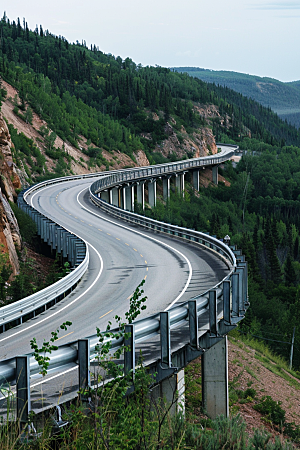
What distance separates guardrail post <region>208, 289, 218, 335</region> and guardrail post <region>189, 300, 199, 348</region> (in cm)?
109

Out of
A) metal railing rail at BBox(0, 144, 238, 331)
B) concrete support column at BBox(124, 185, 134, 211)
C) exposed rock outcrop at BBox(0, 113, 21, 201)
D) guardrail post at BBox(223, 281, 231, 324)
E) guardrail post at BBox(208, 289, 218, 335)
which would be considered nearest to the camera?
guardrail post at BBox(208, 289, 218, 335)

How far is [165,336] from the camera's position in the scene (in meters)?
8.77

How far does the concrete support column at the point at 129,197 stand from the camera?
70.1 metres

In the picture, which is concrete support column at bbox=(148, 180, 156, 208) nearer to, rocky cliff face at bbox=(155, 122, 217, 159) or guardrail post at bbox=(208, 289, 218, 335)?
rocky cliff face at bbox=(155, 122, 217, 159)

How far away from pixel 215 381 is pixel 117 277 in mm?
9138

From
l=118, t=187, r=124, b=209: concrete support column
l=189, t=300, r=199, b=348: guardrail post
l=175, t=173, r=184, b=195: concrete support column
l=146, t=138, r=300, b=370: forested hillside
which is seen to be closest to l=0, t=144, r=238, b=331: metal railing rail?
l=118, t=187, r=124, b=209: concrete support column

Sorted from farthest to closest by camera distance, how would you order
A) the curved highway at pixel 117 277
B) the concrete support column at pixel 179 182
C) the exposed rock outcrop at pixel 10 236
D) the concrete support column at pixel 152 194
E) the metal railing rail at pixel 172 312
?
the concrete support column at pixel 179 182 → the concrete support column at pixel 152 194 → the exposed rock outcrop at pixel 10 236 → the curved highway at pixel 117 277 → the metal railing rail at pixel 172 312

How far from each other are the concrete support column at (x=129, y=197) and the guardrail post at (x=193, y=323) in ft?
195

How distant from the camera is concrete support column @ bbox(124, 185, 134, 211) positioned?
70.1m

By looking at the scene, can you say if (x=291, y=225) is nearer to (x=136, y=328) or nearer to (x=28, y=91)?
(x=28, y=91)

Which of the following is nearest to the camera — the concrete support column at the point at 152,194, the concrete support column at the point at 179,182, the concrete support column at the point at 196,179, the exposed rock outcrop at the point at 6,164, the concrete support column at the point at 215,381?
the concrete support column at the point at 215,381

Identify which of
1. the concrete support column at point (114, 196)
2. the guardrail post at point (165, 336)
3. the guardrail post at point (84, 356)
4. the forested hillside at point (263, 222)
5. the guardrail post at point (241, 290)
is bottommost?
the forested hillside at point (263, 222)

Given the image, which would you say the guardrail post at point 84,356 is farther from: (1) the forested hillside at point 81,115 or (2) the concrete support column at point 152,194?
(2) the concrete support column at point 152,194

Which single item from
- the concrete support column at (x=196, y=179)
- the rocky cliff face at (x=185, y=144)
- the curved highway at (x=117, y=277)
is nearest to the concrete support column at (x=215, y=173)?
the rocky cliff face at (x=185, y=144)
